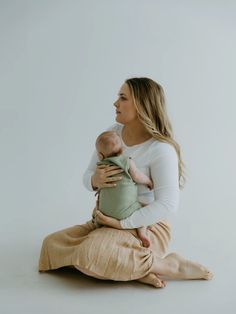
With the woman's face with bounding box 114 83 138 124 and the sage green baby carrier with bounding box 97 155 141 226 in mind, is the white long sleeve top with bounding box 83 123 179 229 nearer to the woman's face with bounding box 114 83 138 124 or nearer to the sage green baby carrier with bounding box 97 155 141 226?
the sage green baby carrier with bounding box 97 155 141 226

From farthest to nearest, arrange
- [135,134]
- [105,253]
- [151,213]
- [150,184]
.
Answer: [135,134]
[150,184]
[151,213]
[105,253]

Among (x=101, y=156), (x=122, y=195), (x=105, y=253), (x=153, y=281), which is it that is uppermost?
(x=101, y=156)

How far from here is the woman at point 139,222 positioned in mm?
3793

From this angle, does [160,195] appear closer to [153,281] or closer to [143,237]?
[143,237]

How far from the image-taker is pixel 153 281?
12.6 feet

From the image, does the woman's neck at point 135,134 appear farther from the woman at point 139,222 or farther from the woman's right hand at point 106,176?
the woman's right hand at point 106,176

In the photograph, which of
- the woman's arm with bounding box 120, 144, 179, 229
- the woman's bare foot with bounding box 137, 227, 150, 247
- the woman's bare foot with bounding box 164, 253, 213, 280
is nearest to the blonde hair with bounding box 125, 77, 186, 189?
the woman's arm with bounding box 120, 144, 179, 229

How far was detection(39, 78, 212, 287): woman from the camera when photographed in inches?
149

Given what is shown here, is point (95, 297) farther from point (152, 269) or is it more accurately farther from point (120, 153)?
point (120, 153)

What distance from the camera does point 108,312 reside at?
3.49 meters

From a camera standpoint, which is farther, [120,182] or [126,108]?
[126,108]

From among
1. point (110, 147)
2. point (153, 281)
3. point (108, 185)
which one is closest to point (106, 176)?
point (108, 185)

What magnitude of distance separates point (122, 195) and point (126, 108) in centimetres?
53

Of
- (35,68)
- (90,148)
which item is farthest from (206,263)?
(35,68)
